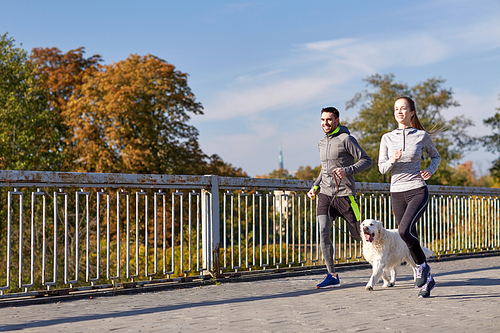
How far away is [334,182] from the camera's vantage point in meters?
6.38

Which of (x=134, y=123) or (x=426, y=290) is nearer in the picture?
(x=426, y=290)

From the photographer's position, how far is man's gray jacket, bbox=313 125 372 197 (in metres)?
6.29

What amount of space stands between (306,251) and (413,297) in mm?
3027

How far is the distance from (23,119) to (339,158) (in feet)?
94.3

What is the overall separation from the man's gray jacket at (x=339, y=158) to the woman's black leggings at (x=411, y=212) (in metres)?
0.74

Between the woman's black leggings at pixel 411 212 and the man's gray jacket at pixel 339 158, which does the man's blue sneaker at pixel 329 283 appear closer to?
the man's gray jacket at pixel 339 158

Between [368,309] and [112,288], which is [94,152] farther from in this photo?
[368,309]

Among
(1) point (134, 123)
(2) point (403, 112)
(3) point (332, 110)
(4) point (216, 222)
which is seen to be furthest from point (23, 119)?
(2) point (403, 112)

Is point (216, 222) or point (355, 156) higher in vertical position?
point (355, 156)

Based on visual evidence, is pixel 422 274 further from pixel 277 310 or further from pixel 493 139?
pixel 493 139

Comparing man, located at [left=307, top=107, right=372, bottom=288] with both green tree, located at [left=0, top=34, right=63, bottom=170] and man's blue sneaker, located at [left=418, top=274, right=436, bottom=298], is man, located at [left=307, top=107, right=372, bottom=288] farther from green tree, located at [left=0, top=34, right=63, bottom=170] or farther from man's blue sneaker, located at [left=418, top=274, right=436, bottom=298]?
green tree, located at [left=0, top=34, right=63, bottom=170]

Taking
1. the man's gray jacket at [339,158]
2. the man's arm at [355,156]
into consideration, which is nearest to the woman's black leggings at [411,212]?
the man's arm at [355,156]

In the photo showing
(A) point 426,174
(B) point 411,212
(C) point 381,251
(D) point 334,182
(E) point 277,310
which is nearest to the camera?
(E) point 277,310

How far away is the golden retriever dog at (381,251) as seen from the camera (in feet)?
20.4
